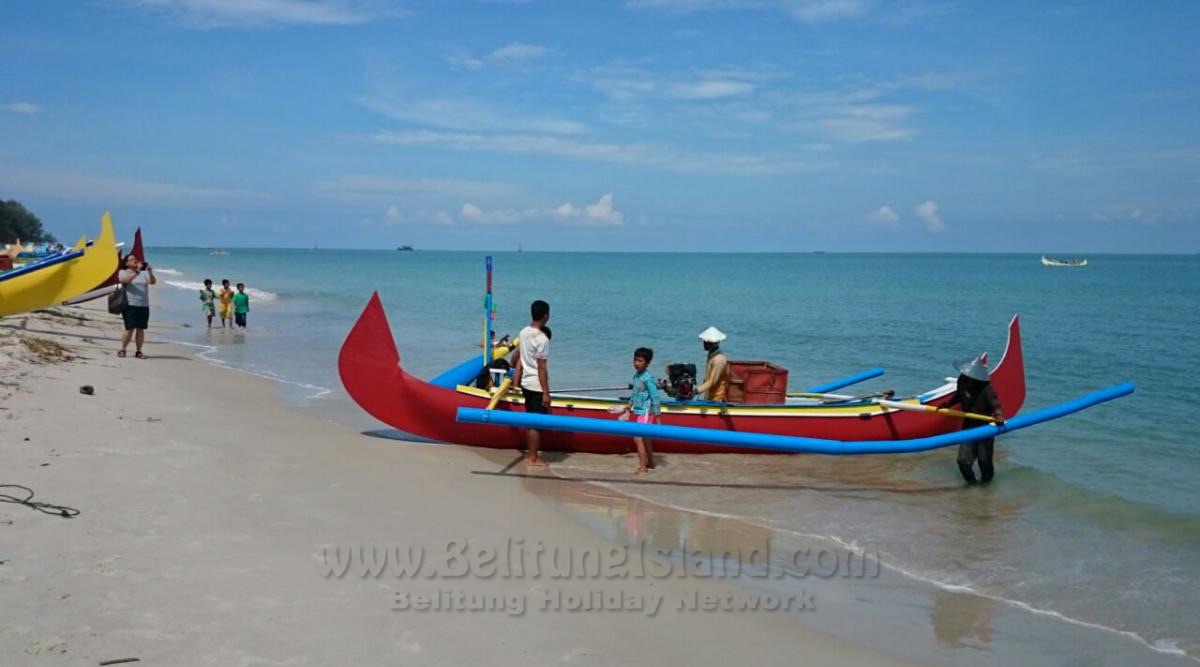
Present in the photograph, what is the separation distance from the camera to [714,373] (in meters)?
8.83

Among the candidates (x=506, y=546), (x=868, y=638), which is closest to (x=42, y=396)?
(x=506, y=546)

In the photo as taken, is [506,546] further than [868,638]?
Yes

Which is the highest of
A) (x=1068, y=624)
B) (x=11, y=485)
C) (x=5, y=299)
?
(x=5, y=299)

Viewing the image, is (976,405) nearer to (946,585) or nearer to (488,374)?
(946,585)

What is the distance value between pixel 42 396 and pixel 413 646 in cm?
633

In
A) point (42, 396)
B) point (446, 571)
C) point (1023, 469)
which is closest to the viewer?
point (446, 571)

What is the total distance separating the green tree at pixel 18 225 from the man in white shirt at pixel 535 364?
7582 centimetres

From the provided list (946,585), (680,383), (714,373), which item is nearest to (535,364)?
(680,383)

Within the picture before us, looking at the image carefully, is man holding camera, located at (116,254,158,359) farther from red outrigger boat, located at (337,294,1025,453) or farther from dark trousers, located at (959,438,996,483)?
dark trousers, located at (959,438,996,483)

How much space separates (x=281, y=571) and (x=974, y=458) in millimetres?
6625

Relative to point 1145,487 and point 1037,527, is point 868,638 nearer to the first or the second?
point 1037,527

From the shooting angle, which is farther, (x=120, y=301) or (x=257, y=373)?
(x=257, y=373)

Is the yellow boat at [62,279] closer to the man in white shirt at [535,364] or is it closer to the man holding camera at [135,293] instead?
the man holding camera at [135,293]

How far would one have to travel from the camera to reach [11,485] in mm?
5637
